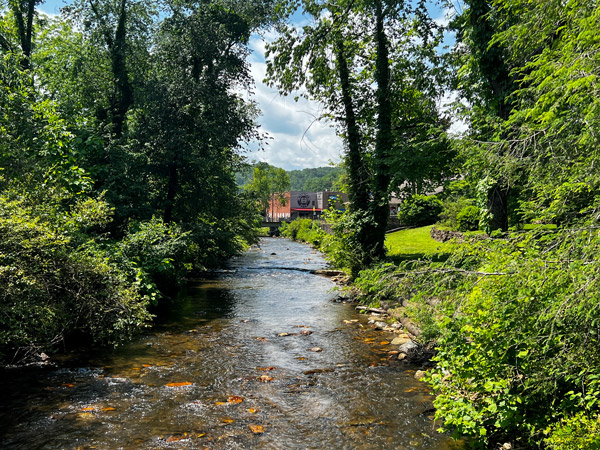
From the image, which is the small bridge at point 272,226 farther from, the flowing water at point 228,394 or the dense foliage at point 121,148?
the flowing water at point 228,394

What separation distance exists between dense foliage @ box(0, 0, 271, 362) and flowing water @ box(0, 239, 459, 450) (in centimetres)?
122

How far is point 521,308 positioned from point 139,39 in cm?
2683

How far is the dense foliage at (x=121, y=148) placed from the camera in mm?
9219

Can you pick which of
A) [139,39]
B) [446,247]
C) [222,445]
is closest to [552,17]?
[446,247]

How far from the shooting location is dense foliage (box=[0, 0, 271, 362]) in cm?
922

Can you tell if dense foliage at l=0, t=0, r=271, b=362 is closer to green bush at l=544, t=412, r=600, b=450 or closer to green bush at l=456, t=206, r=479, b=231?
green bush at l=544, t=412, r=600, b=450

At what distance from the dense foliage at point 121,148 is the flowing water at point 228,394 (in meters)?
1.22

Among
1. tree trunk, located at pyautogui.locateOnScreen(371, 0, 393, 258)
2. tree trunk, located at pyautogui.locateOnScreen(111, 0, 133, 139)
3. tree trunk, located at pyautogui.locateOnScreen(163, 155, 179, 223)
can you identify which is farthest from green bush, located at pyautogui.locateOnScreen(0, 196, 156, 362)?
tree trunk, located at pyautogui.locateOnScreen(111, 0, 133, 139)

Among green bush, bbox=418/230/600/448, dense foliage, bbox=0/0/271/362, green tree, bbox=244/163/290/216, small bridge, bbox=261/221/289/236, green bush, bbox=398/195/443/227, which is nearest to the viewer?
green bush, bbox=418/230/600/448

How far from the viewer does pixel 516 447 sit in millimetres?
4664

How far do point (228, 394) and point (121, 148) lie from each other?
1409 centimetres

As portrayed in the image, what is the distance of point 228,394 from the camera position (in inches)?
279

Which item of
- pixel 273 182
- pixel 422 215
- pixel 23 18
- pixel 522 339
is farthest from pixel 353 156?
pixel 273 182

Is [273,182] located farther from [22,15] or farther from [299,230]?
[22,15]
